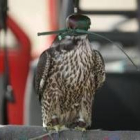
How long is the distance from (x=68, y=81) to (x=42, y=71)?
0.47ft

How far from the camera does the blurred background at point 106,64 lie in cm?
532

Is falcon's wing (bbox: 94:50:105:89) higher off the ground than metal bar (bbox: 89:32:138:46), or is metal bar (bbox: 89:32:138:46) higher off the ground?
metal bar (bbox: 89:32:138:46)

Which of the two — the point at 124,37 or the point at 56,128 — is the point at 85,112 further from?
the point at 124,37

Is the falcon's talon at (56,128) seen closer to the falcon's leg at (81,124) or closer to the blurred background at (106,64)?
the falcon's leg at (81,124)

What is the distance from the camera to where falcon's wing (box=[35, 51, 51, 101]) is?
3672 millimetres

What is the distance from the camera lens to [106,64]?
5.87 m

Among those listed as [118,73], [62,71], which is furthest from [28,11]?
[62,71]

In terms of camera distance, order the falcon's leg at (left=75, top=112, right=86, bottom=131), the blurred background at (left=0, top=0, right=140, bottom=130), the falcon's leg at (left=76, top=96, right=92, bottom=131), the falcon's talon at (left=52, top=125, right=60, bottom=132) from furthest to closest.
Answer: the blurred background at (left=0, top=0, right=140, bottom=130)
the falcon's leg at (left=76, top=96, right=92, bottom=131)
the falcon's leg at (left=75, top=112, right=86, bottom=131)
the falcon's talon at (left=52, top=125, right=60, bottom=132)

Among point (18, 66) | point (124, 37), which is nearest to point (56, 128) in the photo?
point (124, 37)

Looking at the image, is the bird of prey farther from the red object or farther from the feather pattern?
the red object

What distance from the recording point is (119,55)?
20.7 ft

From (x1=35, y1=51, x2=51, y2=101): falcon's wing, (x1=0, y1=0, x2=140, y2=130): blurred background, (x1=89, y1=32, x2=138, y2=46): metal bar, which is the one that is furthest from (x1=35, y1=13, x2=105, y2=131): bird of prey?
(x1=89, y1=32, x2=138, y2=46): metal bar

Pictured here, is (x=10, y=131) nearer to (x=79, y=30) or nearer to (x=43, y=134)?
(x=43, y=134)

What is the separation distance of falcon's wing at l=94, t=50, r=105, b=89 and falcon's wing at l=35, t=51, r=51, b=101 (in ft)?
0.73
